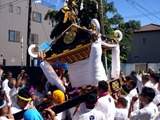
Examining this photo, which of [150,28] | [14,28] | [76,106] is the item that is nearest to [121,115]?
[76,106]

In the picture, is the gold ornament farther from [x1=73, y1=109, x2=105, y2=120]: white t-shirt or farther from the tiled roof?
the tiled roof

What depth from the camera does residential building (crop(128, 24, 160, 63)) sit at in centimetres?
3856

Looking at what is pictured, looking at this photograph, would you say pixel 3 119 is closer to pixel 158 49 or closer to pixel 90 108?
pixel 90 108

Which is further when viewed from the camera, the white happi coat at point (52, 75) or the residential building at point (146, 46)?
the residential building at point (146, 46)

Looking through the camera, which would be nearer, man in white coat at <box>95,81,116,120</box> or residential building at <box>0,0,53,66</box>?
man in white coat at <box>95,81,116,120</box>

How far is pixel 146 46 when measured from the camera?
39438mm

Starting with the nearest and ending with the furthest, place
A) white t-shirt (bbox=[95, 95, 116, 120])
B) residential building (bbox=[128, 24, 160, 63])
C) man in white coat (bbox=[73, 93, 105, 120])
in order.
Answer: man in white coat (bbox=[73, 93, 105, 120]) → white t-shirt (bbox=[95, 95, 116, 120]) → residential building (bbox=[128, 24, 160, 63])

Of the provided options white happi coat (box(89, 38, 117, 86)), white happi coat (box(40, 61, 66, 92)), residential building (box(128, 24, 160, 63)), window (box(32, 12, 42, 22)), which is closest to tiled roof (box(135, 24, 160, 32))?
residential building (box(128, 24, 160, 63))

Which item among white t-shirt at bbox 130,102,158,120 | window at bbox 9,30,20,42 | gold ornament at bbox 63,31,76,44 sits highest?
window at bbox 9,30,20,42

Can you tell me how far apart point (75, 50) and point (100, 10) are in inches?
296

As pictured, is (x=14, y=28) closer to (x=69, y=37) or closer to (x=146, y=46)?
(x=146, y=46)

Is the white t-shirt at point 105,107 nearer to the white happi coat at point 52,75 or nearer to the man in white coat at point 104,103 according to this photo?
the man in white coat at point 104,103

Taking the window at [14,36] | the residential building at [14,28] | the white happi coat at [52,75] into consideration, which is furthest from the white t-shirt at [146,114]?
the window at [14,36]

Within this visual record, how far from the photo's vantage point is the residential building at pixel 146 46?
38.6 metres
